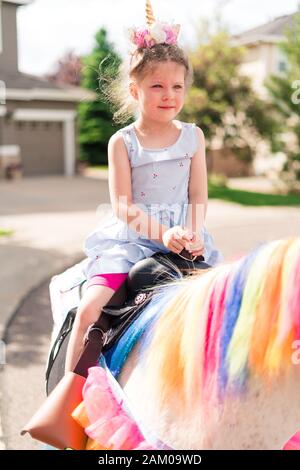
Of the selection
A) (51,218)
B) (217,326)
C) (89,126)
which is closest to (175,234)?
(217,326)

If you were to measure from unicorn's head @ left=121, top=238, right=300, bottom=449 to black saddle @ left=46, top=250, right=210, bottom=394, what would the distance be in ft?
0.68

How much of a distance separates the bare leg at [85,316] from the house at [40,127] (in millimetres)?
21846

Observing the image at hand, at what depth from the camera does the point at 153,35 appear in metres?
1.97

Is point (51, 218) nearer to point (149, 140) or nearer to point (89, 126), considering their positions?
point (149, 140)

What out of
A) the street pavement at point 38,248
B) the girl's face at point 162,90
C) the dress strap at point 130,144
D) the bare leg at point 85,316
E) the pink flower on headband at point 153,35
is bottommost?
the street pavement at point 38,248

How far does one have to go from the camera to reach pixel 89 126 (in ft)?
106

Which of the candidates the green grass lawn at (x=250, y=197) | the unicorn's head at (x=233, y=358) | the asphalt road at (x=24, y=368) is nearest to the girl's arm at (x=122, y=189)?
the unicorn's head at (x=233, y=358)

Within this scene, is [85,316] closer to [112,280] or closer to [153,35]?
[112,280]

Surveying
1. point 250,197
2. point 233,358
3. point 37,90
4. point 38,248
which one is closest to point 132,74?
point 233,358

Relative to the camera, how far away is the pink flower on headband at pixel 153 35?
1.97m

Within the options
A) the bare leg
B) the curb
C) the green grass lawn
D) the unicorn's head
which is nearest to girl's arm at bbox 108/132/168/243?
the bare leg

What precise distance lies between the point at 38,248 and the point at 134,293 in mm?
8018

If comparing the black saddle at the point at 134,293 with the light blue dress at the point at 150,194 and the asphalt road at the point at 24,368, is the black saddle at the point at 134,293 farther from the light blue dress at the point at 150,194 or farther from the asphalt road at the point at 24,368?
the asphalt road at the point at 24,368
